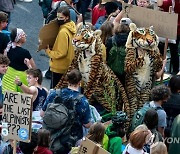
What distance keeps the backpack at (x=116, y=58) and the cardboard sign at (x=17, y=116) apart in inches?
98.1

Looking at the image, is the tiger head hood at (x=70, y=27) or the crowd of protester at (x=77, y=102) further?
the tiger head hood at (x=70, y=27)

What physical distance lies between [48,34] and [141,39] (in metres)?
1.46

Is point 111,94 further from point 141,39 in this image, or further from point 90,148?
point 90,148

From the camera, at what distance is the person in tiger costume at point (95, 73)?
30.0 ft

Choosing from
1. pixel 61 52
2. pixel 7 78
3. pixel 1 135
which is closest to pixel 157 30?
pixel 61 52

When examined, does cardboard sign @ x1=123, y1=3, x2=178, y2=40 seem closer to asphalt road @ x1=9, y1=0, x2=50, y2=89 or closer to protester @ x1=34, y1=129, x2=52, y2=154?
asphalt road @ x1=9, y1=0, x2=50, y2=89

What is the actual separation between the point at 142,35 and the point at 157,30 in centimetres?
66

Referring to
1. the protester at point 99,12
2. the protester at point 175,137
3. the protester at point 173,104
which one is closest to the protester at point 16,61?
the protester at point 173,104

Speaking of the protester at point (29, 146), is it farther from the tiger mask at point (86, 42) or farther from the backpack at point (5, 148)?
the tiger mask at point (86, 42)

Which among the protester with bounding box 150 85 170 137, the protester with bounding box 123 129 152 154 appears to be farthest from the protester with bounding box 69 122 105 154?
the protester with bounding box 150 85 170 137

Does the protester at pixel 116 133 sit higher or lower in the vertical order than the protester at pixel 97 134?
lower

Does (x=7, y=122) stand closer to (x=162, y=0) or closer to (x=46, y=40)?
(x=46, y=40)

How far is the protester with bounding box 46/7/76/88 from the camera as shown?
9.70 m

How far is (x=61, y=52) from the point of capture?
9.72m
